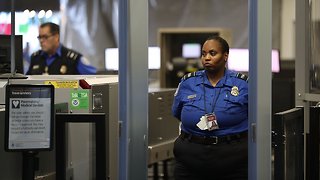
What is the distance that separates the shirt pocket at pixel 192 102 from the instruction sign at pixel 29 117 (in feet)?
3.32

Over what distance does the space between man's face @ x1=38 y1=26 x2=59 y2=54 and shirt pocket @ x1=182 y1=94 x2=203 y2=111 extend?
217 centimetres

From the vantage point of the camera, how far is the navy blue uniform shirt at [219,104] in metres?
3.40

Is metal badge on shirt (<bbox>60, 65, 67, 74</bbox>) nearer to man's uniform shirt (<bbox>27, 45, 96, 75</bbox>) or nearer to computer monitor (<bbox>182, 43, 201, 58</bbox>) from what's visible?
man's uniform shirt (<bbox>27, 45, 96, 75</bbox>)

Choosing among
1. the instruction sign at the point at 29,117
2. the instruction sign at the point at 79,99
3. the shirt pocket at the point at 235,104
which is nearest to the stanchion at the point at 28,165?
the instruction sign at the point at 29,117

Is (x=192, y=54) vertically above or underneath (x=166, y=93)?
above

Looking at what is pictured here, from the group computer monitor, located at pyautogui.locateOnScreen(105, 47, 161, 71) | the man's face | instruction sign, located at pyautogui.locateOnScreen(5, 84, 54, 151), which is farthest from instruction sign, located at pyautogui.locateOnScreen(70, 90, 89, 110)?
computer monitor, located at pyautogui.locateOnScreen(105, 47, 161, 71)

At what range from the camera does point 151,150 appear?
183 inches

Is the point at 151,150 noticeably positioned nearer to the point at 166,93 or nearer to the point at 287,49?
the point at 166,93

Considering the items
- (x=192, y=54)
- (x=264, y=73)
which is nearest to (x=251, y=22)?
(x=264, y=73)

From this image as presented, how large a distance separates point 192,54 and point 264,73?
6087 millimetres

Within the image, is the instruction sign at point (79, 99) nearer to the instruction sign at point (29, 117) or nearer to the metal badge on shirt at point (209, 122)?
the instruction sign at point (29, 117)

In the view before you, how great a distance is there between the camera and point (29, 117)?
263 centimetres

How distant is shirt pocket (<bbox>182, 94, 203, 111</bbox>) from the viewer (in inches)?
136

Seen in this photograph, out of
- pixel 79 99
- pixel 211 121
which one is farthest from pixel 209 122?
pixel 79 99
